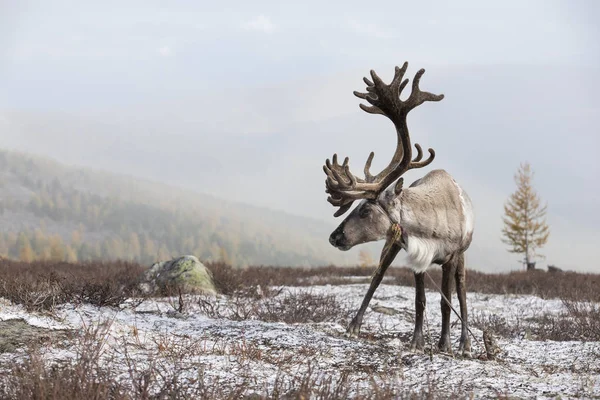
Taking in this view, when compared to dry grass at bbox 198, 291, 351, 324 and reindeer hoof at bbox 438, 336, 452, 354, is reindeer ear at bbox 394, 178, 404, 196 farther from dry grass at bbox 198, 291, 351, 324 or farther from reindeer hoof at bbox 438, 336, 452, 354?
dry grass at bbox 198, 291, 351, 324

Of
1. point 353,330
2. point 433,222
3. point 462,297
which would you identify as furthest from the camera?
point 353,330

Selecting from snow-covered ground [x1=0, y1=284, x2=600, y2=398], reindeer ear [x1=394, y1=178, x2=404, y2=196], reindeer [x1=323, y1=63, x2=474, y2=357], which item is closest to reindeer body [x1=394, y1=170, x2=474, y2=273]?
reindeer [x1=323, y1=63, x2=474, y2=357]

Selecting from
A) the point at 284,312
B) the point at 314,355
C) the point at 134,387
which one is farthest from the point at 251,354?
the point at 284,312

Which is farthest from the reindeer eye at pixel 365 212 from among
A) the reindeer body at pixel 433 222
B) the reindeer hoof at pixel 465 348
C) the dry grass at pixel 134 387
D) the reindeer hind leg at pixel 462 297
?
the dry grass at pixel 134 387

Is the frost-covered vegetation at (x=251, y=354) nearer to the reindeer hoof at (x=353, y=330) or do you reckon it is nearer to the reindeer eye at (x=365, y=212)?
the reindeer hoof at (x=353, y=330)

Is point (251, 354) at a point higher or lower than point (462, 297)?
lower

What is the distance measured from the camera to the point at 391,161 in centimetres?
542

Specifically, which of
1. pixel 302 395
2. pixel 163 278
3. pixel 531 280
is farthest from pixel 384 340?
pixel 531 280

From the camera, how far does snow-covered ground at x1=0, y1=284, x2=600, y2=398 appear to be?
361 cm

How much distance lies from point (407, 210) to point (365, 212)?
0.37 meters

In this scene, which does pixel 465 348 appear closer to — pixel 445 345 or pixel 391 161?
pixel 445 345

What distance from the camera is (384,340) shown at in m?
5.83

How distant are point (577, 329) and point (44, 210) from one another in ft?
456

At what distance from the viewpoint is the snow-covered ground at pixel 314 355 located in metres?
3.61
